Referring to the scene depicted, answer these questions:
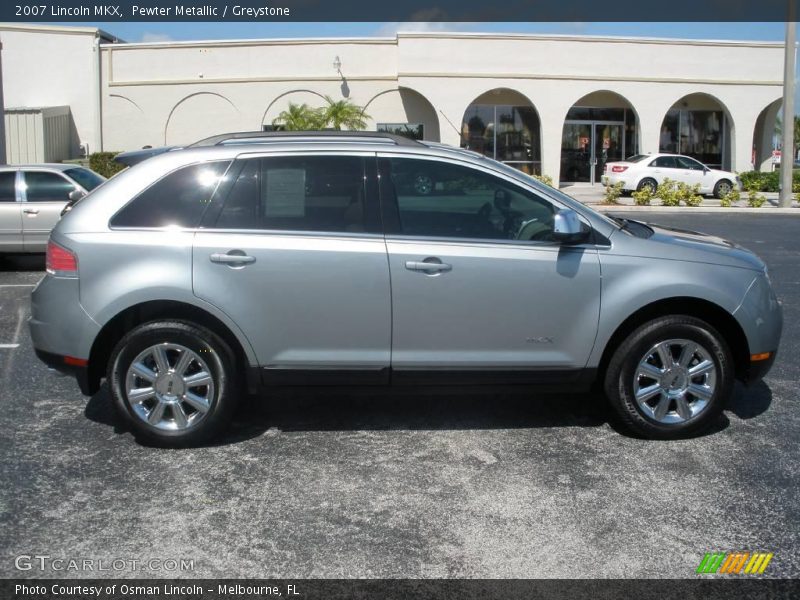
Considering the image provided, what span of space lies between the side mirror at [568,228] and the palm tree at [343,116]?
25.8m

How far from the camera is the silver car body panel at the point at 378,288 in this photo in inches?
204

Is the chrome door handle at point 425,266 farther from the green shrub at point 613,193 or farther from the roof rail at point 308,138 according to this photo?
the green shrub at point 613,193

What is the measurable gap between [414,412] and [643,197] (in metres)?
20.9

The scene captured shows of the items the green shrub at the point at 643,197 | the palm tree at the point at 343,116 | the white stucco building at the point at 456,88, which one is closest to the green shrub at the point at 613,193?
the green shrub at the point at 643,197

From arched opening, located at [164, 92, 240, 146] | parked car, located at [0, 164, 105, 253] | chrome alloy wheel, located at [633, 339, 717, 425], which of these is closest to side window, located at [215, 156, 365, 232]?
chrome alloy wheel, located at [633, 339, 717, 425]

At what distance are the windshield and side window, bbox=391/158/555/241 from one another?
→ 349 inches

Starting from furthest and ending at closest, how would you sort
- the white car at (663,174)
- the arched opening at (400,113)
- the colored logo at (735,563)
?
1. the arched opening at (400,113)
2. the white car at (663,174)
3. the colored logo at (735,563)

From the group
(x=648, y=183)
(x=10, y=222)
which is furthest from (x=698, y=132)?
(x=10, y=222)

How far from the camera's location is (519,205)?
5.44 m

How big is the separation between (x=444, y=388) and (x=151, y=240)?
2.00 metres

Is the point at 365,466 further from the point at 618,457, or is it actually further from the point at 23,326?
the point at 23,326

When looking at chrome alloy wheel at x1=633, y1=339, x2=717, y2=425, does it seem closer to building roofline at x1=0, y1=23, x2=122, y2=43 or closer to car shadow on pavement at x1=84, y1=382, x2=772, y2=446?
car shadow on pavement at x1=84, y1=382, x2=772, y2=446

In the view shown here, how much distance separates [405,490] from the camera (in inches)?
185

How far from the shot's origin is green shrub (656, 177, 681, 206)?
2531 cm
